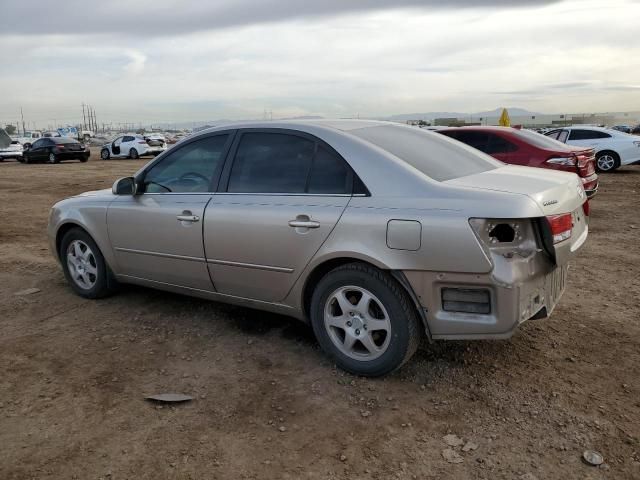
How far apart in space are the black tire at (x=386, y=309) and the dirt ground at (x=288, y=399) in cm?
12

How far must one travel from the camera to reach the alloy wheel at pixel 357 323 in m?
3.43

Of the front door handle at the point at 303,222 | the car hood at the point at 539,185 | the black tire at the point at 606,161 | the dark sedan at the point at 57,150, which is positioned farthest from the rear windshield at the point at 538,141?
the dark sedan at the point at 57,150

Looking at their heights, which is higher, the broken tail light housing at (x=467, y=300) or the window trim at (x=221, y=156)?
the window trim at (x=221, y=156)

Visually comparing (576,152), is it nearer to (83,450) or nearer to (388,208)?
(388,208)

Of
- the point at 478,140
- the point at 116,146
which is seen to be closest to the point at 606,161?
the point at 478,140

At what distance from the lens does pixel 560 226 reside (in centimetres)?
321

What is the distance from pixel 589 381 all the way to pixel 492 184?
1.33m

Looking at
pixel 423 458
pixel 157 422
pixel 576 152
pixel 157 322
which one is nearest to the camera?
pixel 423 458

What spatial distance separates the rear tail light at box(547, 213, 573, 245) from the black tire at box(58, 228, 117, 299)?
12.1 ft

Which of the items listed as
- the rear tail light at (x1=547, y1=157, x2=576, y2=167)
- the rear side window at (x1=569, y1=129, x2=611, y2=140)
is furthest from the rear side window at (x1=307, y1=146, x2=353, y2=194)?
the rear side window at (x1=569, y1=129, x2=611, y2=140)

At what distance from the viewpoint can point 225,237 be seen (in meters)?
4.01

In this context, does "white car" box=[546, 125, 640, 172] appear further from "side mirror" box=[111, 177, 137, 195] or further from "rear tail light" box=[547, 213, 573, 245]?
"side mirror" box=[111, 177, 137, 195]

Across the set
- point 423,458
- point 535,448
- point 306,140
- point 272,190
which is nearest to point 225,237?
point 272,190

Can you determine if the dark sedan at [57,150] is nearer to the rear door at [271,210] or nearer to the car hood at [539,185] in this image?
the rear door at [271,210]
